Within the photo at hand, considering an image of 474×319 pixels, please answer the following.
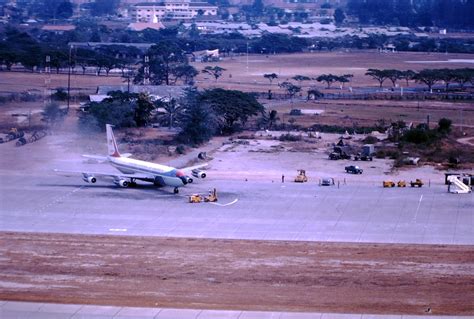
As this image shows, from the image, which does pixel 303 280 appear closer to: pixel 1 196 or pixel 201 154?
pixel 1 196

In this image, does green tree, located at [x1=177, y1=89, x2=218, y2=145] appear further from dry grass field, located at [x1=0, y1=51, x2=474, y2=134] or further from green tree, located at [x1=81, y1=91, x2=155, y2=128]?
dry grass field, located at [x1=0, y1=51, x2=474, y2=134]

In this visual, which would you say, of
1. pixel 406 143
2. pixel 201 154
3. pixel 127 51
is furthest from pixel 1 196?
pixel 127 51

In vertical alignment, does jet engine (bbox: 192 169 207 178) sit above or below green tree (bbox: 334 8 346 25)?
below

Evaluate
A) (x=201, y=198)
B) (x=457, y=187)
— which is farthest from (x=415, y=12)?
(x=201, y=198)

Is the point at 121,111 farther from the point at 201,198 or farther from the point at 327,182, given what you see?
the point at 201,198

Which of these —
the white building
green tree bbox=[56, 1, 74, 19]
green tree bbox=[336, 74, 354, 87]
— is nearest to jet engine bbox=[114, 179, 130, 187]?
green tree bbox=[336, 74, 354, 87]

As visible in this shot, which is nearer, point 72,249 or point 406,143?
point 72,249
